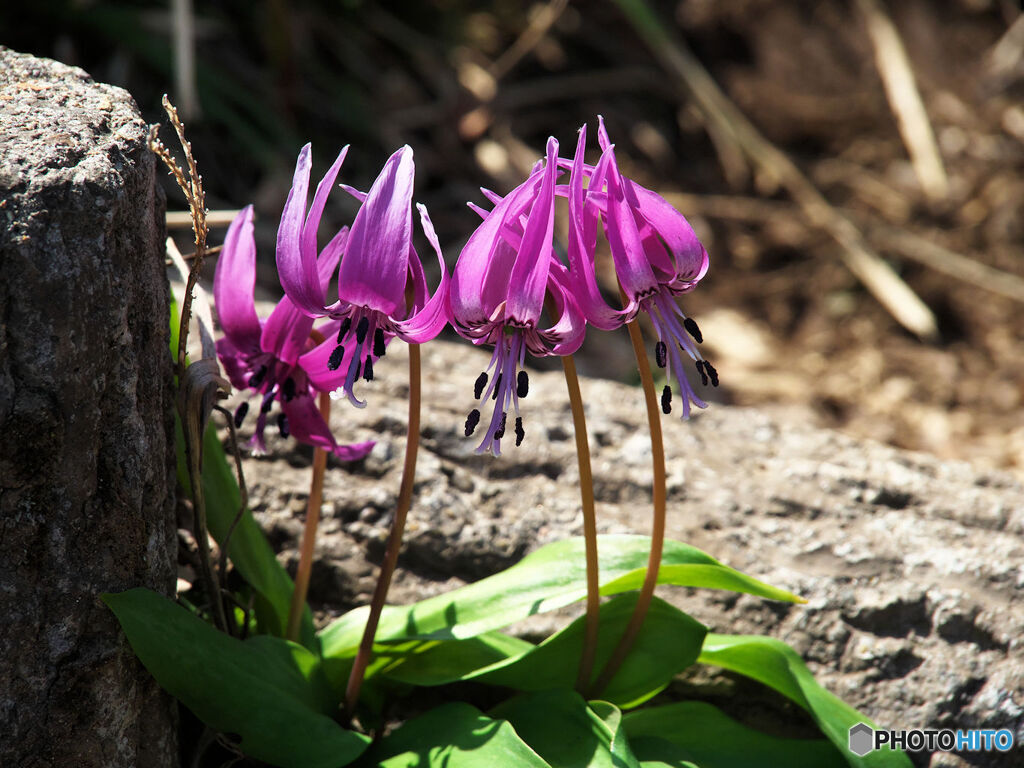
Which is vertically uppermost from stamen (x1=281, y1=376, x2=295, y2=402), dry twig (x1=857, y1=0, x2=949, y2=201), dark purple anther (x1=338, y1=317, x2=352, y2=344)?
dry twig (x1=857, y1=0, x2=949, y2=201)

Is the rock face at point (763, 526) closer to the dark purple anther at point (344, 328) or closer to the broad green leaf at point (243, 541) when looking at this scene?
the broad green leaf at point (243, 541)

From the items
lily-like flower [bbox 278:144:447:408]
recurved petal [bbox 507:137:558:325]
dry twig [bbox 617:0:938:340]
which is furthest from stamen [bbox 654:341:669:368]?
dry twig [bbox 617:0:938:340]

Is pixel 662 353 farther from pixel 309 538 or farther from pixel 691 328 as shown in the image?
pixel 309 538

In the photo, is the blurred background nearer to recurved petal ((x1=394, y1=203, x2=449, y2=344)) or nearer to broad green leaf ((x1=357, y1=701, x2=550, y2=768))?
recurved petal ((x1=394, y1=203, x2=449, y2=344))

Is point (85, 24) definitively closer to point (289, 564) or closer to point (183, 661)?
point (289, 564)

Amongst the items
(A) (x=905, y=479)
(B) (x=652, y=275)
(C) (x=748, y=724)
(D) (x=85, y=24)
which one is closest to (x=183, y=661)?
(B) (x=652, y=275)

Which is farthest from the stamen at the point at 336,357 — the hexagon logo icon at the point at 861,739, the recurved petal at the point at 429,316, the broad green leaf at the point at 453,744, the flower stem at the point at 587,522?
the hexagon logo icon at the point at 861,739
